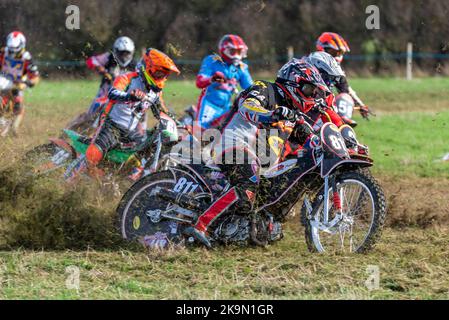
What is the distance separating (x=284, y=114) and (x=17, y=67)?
35.5ft

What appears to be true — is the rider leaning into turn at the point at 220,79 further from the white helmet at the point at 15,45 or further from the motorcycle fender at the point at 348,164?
the white helmet at the point at 15,45

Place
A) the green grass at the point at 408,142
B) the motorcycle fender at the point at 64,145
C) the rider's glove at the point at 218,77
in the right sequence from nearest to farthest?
the motorcycle fender at the point at 64,145 < the rider's glove at the point at 218,77 < the green grass at the point at 408,142

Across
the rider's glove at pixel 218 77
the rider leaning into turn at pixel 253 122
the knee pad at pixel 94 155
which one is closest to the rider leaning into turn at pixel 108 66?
the rider's glove at pixel 218 77

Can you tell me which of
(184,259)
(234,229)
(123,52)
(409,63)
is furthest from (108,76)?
(409,63)

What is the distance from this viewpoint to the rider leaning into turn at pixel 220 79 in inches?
509

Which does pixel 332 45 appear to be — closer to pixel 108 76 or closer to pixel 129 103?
pixel 129 103

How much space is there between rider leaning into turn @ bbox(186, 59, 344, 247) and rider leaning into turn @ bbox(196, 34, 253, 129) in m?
4.30

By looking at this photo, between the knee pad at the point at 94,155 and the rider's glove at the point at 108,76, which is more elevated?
the rider's glove at the point at 108,76

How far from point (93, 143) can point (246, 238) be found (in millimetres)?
3023

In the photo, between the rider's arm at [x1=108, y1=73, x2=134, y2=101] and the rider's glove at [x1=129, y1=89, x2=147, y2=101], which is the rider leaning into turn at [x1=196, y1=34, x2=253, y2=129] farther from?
the rider's glove at [x1=129, y1=89, x2=147, y2=101]

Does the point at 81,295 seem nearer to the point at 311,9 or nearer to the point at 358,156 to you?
the point at 358,156

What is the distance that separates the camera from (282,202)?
27.5 ft

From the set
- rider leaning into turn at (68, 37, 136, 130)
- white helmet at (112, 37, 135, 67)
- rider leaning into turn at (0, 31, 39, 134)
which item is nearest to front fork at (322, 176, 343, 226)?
rider leaning into turn at (68, 37, 136, 130)

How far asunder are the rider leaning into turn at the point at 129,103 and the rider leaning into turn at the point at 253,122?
2055 millimetres
